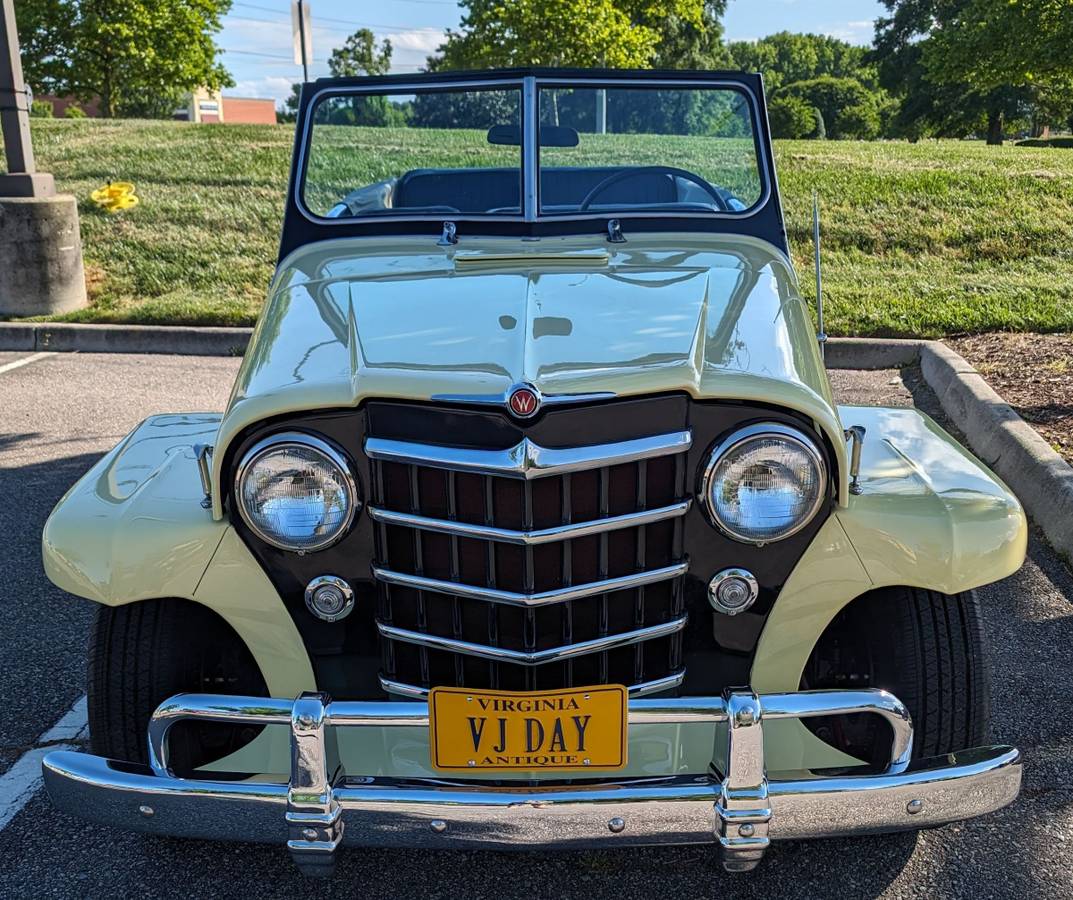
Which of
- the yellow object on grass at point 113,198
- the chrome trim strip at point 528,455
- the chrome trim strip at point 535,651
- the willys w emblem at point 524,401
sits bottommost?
the chrome trim strip at point 535,651

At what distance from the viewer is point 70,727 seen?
2.88 metres

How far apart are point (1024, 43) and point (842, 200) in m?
2.24

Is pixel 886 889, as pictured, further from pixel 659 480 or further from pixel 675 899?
pixel 659 480

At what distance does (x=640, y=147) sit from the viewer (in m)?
3.74

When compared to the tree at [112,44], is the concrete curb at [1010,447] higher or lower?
lower

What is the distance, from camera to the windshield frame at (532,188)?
3221 millimetres

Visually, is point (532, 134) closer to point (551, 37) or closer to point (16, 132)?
point (16, 132)

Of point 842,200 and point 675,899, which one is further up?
point 842,200

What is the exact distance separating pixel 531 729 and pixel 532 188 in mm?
1833

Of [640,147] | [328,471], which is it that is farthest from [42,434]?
[328,471]

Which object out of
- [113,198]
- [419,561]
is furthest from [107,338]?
[419,561]

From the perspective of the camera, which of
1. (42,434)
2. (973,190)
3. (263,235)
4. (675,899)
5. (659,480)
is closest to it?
(659,480)

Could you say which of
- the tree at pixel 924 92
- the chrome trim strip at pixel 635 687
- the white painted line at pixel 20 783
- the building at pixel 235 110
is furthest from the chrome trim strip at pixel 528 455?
the building at pixel 235 110

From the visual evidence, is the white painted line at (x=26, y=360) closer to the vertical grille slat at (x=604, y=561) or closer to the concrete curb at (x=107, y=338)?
the concrete curb at (x=107, y=338)
